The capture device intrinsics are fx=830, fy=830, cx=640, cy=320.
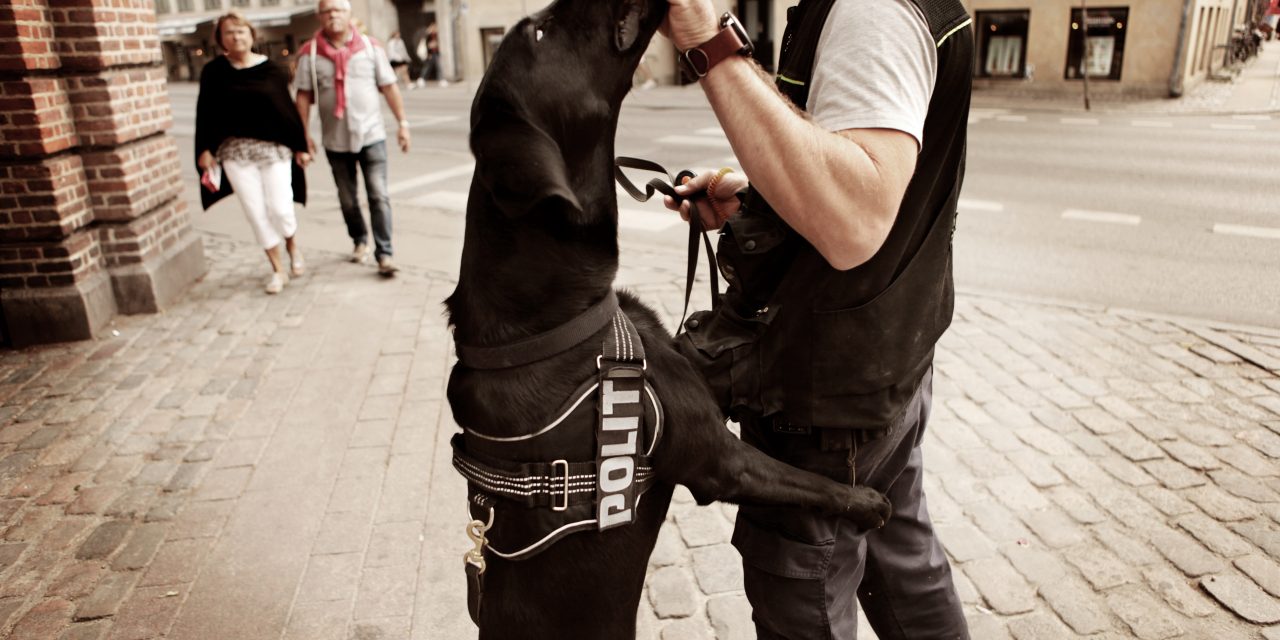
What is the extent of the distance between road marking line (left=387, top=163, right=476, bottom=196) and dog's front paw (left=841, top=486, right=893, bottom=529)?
886 cm

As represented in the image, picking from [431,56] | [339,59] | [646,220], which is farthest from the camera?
[431,56]

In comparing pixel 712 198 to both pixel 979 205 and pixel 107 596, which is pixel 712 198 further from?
pixel 979 205

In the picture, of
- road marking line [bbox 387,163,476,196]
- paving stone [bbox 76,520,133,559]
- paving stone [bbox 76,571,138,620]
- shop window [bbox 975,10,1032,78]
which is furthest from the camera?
shop window [bbox 975,10,1032,78]

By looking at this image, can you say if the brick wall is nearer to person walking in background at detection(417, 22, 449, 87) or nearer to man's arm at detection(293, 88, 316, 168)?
man's arm at detection(293, 88, 316, 168)

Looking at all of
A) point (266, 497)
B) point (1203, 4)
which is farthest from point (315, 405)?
point (1203, 4)

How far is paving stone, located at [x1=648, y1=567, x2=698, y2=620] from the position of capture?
279cm

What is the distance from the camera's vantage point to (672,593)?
2.88m

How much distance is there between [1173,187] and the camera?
30.1ft

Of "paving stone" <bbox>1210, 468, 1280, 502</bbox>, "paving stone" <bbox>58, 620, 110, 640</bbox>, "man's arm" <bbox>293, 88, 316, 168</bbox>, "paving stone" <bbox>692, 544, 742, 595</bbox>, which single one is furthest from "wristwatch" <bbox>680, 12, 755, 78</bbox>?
"man's arm" <bbox>293, 88, 316, 168</bbox>

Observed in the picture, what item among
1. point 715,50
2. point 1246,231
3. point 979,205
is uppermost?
point 715,50

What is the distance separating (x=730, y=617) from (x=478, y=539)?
1.44 m

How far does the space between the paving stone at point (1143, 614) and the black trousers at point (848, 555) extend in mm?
1069

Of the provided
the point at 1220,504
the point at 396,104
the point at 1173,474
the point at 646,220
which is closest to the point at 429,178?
the point at 396,104

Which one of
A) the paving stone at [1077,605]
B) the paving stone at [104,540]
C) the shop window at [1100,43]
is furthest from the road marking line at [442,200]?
the shop window at [1100,43]
